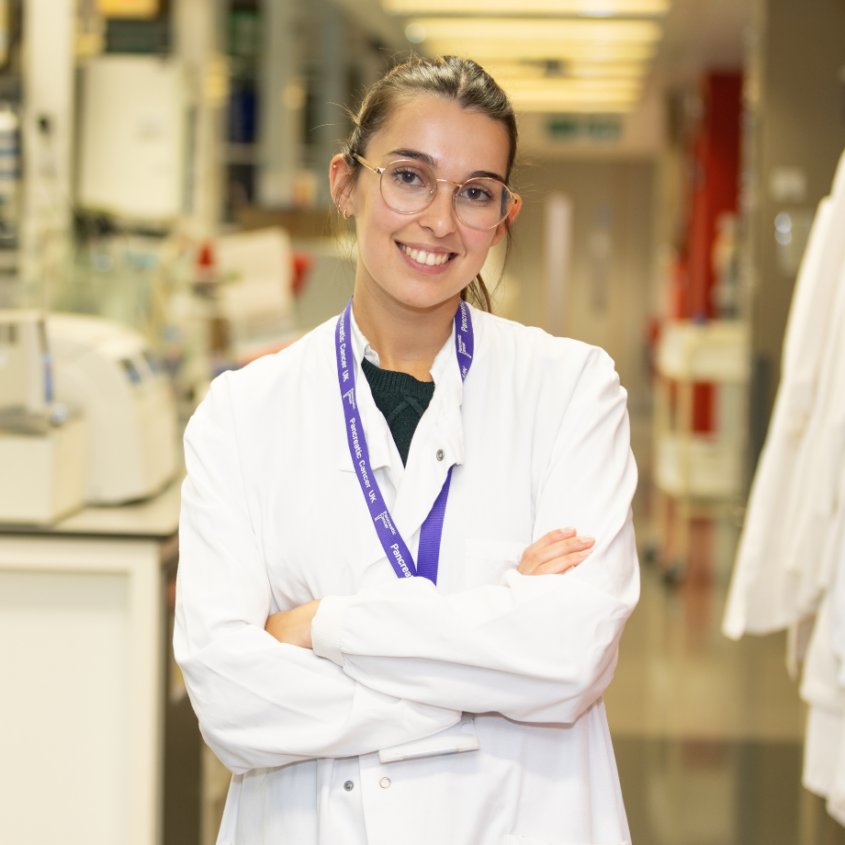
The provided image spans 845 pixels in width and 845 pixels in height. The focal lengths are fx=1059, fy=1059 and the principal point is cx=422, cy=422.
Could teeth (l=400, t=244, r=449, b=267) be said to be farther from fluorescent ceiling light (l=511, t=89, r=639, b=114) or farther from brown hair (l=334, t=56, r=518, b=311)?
fluorescent ceiling light (l=511, t=89, r=639, b=114)

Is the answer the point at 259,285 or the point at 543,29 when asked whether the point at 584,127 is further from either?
the point at 259,285

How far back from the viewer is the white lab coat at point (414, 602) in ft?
4.17

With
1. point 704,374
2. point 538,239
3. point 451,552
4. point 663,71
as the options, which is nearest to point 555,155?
point 538,239

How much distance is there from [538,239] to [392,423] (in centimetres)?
1415

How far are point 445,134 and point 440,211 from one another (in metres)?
0.10

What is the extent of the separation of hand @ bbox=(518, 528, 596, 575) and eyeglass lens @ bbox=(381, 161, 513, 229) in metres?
0.41

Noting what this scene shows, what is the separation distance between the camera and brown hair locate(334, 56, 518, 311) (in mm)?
1359

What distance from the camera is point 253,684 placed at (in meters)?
1.29

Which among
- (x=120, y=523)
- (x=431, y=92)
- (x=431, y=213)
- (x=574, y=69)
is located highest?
(x=574, y=69)

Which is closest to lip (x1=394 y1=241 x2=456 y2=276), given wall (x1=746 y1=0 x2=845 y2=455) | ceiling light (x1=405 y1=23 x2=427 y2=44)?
wall (x1=746 y1=0 x2=845 y2=455)

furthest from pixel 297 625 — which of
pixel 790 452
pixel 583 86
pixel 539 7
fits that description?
pixel 583 86

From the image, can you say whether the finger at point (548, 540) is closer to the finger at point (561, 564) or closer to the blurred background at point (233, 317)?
the finger at point (561, 564)

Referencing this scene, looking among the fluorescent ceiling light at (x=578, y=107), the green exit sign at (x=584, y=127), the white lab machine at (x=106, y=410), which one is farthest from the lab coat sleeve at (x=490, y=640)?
the green exit sign at (x=584, y=127)

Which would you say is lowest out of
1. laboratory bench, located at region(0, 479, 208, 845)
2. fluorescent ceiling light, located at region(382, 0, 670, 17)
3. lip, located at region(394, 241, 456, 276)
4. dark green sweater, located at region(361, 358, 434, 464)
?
laboratory bench, located at region(0, 479, 208, 845)
